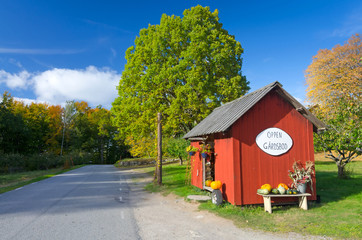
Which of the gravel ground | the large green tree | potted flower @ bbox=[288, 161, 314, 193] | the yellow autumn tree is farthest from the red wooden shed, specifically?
the yellow autumn tree

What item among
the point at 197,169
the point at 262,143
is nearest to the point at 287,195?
the point at 262,143

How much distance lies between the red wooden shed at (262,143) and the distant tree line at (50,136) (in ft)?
105

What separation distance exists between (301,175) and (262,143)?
1.86m

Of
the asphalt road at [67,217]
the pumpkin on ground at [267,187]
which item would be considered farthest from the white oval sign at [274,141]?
the asphalt road at [67,217]

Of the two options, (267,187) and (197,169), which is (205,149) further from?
(267,187)

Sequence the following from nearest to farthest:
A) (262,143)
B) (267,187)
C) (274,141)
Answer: (267,187), (262,143), (274,141)

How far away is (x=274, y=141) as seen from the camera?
9.44m

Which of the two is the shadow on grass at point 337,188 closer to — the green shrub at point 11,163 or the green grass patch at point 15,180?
the green grass patch at point 15,180

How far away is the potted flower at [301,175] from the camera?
9016 millimetres

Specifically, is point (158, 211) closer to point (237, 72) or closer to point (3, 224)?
point (3, 224)

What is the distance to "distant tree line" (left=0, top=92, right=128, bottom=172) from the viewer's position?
38.0 m

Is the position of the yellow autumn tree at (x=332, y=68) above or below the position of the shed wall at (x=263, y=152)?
above

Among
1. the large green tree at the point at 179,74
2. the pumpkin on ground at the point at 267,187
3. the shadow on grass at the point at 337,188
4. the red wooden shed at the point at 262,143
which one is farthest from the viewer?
the large green tree at the point at 179,74

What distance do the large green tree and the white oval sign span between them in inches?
384
